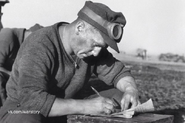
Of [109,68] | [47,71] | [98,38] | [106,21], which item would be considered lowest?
[109,68]

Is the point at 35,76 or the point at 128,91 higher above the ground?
the point at 35,76

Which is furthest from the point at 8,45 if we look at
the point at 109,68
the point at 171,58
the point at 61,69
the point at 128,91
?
the point at 171,58

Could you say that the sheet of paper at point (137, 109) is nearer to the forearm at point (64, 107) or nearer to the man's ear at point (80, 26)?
the forearm at point (64, 107)

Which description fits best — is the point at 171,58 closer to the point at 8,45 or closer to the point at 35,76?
the point at 8,45

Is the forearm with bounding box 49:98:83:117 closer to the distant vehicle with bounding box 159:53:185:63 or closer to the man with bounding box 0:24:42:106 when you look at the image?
the man with bounding box 0:24:42:106

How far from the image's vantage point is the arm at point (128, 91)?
3553 millimetres

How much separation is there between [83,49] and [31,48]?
516 mm

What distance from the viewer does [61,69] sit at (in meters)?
3.56

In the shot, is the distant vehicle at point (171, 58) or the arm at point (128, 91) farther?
the distant vehicle at point (171, 58)

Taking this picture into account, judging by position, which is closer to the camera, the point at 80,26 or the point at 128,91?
the point at 80,26

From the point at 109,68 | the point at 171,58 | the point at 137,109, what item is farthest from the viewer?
the point at 171,58

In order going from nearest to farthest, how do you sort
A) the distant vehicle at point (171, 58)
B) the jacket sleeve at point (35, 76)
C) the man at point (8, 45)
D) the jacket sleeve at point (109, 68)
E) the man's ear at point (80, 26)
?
the jacket sleeve at point (35, 76), the man's ear at point (80, 26), the jacket sleeve at point (109, 68), the man at point (8, 45), the distant vehicle at point (171, 58)

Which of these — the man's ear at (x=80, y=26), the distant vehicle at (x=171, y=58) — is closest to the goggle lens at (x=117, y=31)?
the man's ear at (x=80, y=26)

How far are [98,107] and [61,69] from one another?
0.65 metres
